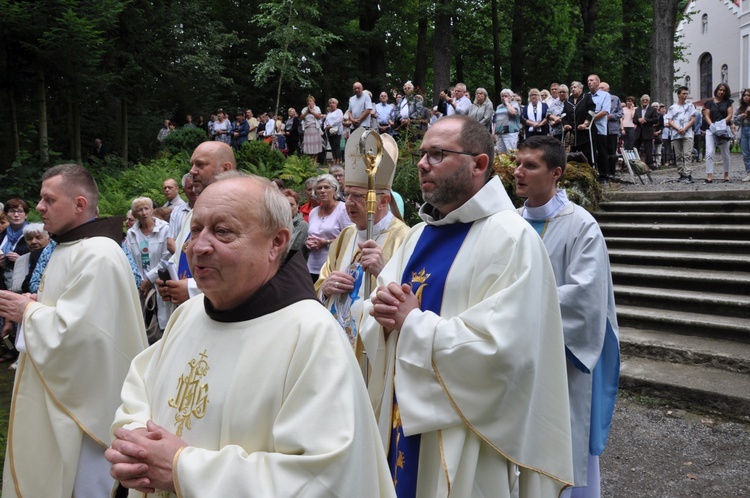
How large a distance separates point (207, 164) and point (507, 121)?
34.0 feet

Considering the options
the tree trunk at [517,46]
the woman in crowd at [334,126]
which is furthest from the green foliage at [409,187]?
the tree trunk at [517,46]

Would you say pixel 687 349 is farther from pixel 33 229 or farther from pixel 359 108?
pixel 359 108

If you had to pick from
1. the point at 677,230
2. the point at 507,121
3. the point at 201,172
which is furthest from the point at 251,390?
the point at 507,121

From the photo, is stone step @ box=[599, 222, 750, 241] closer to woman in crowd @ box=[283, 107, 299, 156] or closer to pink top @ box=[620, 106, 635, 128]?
pink top @ box=[620, 106, 635, 128]

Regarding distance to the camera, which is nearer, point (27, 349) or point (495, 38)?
point (27, 349)

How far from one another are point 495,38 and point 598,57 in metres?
4.42

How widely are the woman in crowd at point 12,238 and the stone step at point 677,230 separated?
805 centimetres

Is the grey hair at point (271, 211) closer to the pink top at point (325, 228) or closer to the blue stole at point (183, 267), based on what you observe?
the blue stole at point (183, 267)

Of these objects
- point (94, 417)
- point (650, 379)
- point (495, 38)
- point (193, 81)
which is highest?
point (495, 38)

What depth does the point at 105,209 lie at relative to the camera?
47.4 feet

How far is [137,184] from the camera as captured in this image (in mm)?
16375

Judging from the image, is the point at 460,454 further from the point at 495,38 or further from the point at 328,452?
the point at 495,38

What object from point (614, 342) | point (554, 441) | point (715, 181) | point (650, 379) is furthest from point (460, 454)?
point (715, 181)

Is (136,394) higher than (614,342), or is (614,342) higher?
(136,394)
